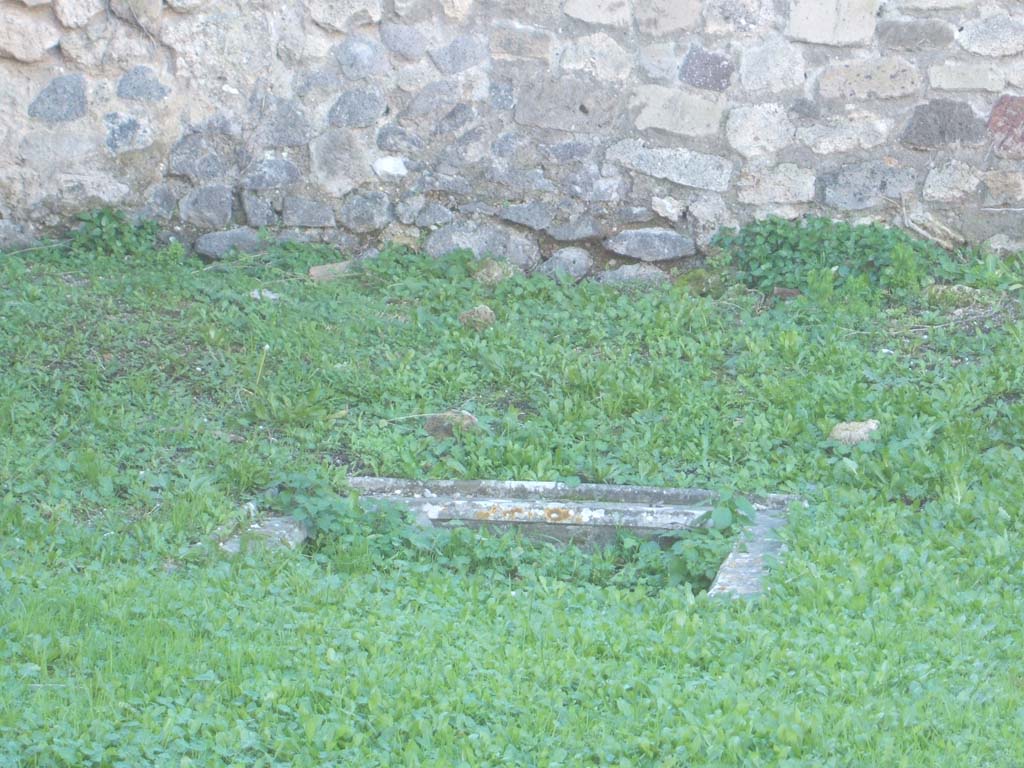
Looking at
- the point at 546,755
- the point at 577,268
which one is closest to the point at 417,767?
the point at 546,755

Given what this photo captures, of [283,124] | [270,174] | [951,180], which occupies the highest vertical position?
[283,124]

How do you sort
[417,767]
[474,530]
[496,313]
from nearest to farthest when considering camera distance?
[417,767] → [474,530] → [496,313]

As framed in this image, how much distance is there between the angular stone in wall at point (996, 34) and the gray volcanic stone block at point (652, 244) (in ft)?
5.19

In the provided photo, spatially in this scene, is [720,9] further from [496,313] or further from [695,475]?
[695,475]

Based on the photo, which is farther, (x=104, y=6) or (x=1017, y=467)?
(x=104, y=6)

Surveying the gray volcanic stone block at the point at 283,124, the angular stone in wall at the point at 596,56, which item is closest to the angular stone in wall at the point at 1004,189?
the angular stone in wall at the point at 596,56

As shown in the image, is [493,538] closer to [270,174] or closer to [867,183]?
[270,174]

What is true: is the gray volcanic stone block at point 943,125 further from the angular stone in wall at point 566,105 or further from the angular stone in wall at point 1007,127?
the angular stone in wall at point 566,105

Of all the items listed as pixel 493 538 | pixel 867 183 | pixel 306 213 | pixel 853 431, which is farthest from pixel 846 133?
pixel 493 538

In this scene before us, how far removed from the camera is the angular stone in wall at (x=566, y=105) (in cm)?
639

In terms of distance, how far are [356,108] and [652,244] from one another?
5.07 feet

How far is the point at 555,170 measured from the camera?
645 centimetres

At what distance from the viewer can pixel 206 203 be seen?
6.42 meters

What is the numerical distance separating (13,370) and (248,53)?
6.98 ft
